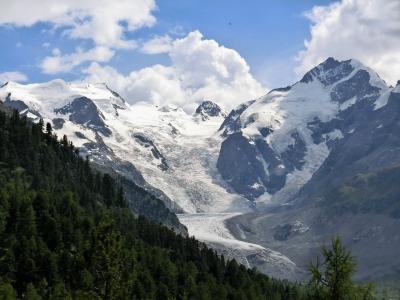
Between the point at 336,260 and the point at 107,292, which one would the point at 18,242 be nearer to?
the point at 107,292

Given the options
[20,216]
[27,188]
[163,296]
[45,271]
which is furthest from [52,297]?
[27,188]

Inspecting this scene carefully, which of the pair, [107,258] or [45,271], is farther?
[45,271]

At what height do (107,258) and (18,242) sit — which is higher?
(18,242)

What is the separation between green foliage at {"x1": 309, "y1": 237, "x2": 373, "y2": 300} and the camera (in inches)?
2277

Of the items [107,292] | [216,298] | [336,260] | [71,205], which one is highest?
[71,205]

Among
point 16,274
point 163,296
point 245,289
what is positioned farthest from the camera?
point 245,289

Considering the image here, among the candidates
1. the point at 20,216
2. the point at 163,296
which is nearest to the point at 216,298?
the point at 163,296

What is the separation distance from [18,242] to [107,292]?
86.8m

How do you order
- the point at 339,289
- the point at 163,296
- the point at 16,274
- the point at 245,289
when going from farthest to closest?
1. the point at 245,289
2. the point at 163,296
3. the point at 16,274
4. the point at 339,289

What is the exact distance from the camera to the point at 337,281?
58125mm

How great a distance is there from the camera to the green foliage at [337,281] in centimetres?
5784

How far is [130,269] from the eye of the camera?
15775cm

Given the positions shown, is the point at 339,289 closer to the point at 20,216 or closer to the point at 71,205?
the point at 20,216

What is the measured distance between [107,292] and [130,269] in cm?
9885
